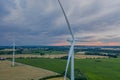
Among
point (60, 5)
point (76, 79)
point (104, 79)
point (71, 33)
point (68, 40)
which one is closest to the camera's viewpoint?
point (60, 5)

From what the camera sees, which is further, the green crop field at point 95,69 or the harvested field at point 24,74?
Answer: the green crop field at point 95,69

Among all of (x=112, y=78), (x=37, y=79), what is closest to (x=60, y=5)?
(x=37, y=79)

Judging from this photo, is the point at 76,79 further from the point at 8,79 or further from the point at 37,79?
the point at 8,79

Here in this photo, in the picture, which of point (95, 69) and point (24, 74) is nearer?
point (24, 74)

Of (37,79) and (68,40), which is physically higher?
(68,40)

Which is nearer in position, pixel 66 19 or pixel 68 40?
pixel 66 19

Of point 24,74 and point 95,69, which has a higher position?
point 95,69

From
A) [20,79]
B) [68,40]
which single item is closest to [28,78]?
[20,79]

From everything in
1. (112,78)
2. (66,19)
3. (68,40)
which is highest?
(66,19)

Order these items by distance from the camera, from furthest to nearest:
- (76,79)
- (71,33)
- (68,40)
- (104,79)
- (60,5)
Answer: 1. (104,79)
2. (76,79)
3. (68,40)
4. (71,33)
5. (60,5)

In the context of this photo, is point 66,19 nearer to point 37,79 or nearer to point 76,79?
point 76,79

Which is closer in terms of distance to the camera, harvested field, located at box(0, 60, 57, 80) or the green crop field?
harvested field, located at box(0, 60, 57, 80)
